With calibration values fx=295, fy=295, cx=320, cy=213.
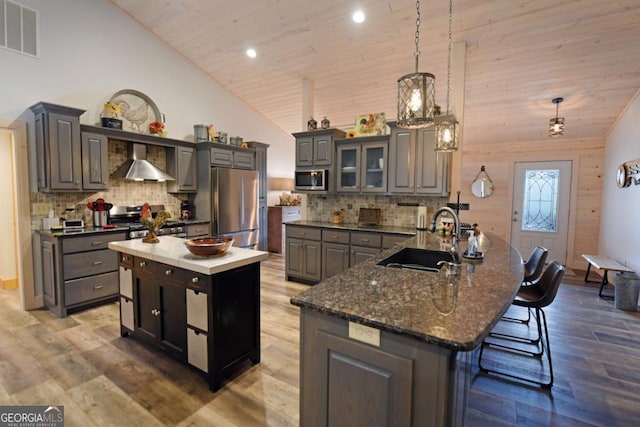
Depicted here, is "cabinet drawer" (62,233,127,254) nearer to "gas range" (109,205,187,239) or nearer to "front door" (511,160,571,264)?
"gas range" (109,205,187,239)

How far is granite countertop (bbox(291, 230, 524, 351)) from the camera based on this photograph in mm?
1019

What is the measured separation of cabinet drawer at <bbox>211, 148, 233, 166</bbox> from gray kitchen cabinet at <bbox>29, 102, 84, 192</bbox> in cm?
179

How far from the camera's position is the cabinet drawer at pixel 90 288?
3.22 m

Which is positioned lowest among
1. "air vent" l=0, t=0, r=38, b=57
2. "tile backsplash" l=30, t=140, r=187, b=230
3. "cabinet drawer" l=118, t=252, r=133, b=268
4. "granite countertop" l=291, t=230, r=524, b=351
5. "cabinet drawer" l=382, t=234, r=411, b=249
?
"cabinet drawer" l=118, t=252, r=133, b=268

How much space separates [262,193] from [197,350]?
4271 millimetres

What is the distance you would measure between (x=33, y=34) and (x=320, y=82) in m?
3.66

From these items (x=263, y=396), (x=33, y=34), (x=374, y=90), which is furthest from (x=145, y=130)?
(x=263, y=396)

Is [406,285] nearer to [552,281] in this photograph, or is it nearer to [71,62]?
[552,281]

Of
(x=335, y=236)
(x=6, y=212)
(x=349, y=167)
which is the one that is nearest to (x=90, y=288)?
(x=6, y=212)

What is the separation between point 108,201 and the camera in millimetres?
4129

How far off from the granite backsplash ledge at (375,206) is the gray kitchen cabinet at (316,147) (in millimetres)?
630

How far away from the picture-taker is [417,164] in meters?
3.78

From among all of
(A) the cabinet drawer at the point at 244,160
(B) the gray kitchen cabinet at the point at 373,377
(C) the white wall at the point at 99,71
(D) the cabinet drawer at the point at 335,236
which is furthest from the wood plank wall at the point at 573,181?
(B) the gray kitchen cabinet at the point at 373,377

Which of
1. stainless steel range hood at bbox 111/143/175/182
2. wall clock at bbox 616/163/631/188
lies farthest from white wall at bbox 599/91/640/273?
stainless steel range hood at bbox 111/143/175/182
